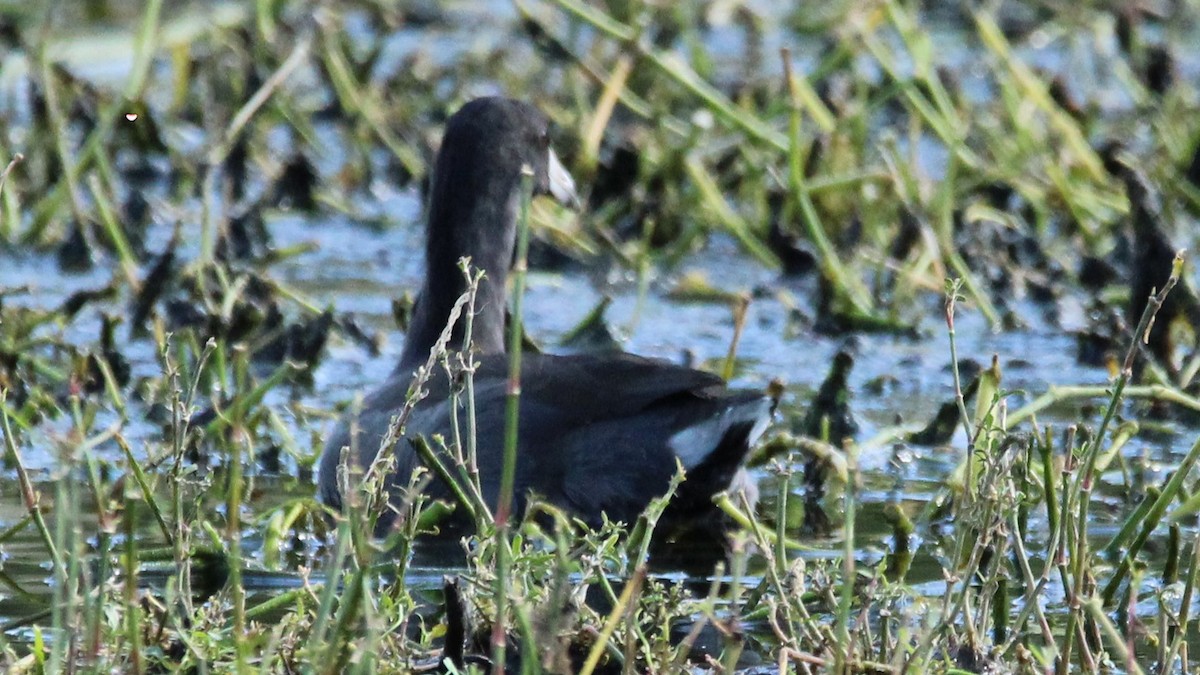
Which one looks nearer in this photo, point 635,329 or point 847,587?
point 847,587

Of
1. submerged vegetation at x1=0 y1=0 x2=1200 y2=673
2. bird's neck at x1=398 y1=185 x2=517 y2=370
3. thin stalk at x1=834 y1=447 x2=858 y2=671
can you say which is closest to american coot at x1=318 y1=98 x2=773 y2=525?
submerged vegetation at x1=0 y1=0 x2=1200 y2=673

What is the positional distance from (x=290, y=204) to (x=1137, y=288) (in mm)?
3313

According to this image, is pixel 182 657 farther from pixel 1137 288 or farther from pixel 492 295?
pixel 1137 288

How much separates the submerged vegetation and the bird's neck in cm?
36

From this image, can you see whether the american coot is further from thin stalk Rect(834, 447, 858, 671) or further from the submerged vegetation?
thin stalk Rect(834, 447, 858, 671)

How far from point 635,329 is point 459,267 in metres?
1.51

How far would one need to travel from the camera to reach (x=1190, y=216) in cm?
752

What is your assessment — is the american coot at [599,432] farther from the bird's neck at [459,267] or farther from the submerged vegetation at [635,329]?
the bird's neck at [459,267]

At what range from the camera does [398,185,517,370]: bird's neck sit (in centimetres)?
512

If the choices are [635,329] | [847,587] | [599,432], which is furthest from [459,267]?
[847,587]

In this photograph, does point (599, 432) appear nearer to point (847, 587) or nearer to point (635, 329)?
point (847, 587)

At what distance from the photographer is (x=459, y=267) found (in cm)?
507

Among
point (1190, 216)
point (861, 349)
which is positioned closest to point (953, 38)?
point (1190, 216)

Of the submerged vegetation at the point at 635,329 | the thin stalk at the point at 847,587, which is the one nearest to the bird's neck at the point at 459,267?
the submerged vegetation at the point at 635,329
